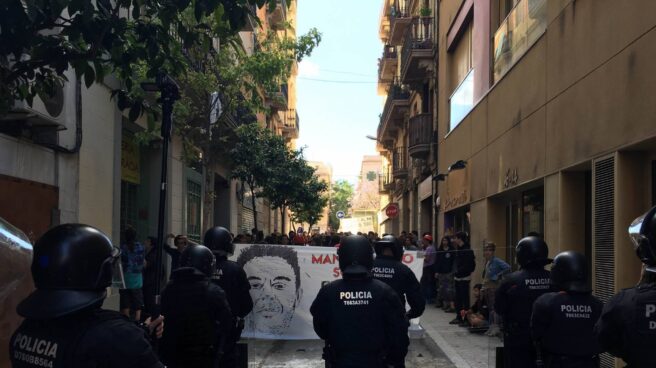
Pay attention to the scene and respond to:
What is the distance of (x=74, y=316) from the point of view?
8.07ft

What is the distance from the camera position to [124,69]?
18.1 feet

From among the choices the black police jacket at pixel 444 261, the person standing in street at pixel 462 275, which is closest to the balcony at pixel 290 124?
the black police jacket at pixel 444 261

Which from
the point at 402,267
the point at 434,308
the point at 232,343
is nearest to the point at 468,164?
the point at 434,308

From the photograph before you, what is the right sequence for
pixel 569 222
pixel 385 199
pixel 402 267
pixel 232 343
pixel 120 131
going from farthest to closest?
1. pixel 385 199
2. pixel 120 131
3. pixel 569 222
4. pixel 402 267
5. pixel 232 343

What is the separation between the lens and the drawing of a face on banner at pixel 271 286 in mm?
10016

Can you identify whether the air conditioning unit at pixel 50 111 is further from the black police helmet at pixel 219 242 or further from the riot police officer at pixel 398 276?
the riot police officer at pixel 398 276

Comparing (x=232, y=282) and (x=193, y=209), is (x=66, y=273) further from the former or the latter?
(x=193, y=209)

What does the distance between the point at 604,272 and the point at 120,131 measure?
32.3ft

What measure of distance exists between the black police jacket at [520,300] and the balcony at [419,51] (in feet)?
57.6

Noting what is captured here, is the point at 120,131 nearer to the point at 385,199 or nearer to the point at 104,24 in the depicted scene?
the point at 104,24

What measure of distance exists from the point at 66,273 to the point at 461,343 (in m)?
9.10

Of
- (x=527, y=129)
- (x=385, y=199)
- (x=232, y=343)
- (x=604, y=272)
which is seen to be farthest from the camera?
(x=385, y=199)

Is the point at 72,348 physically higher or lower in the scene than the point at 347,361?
higher

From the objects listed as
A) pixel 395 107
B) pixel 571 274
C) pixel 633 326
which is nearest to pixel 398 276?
pixel 571 274
